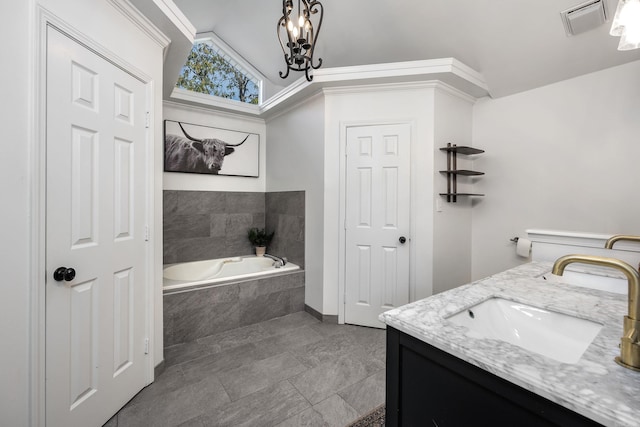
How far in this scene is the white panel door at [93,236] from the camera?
4.39ft

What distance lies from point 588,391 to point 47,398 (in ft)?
6.71

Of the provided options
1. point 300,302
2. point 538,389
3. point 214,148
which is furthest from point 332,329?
point 214,148

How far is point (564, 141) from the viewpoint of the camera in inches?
102

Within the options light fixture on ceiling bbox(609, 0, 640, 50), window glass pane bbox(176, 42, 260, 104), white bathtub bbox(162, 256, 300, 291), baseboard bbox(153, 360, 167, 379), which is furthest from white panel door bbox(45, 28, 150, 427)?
light fixture on ceiling bbox(609, 0, 640, 50)

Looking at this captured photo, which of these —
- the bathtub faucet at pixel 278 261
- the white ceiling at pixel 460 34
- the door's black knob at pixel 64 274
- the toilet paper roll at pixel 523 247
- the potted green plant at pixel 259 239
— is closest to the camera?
the door's black knob at pixel 64 274

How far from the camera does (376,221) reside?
2.88 metres

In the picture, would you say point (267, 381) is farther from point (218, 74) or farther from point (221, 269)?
point (218, 74)

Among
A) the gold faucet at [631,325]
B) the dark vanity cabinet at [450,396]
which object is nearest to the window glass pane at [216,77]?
the dark vanity cabinet at [450,396]

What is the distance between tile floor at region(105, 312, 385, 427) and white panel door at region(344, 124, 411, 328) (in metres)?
0.34

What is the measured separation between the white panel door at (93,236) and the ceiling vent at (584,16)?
318cm

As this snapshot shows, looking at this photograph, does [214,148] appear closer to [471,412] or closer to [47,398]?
[47,398]

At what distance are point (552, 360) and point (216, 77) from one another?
436 cm

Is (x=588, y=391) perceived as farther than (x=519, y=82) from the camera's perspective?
No

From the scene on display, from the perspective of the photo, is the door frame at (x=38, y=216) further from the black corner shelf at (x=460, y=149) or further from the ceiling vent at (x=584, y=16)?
the ceiling vent at (x=584, y=16)
